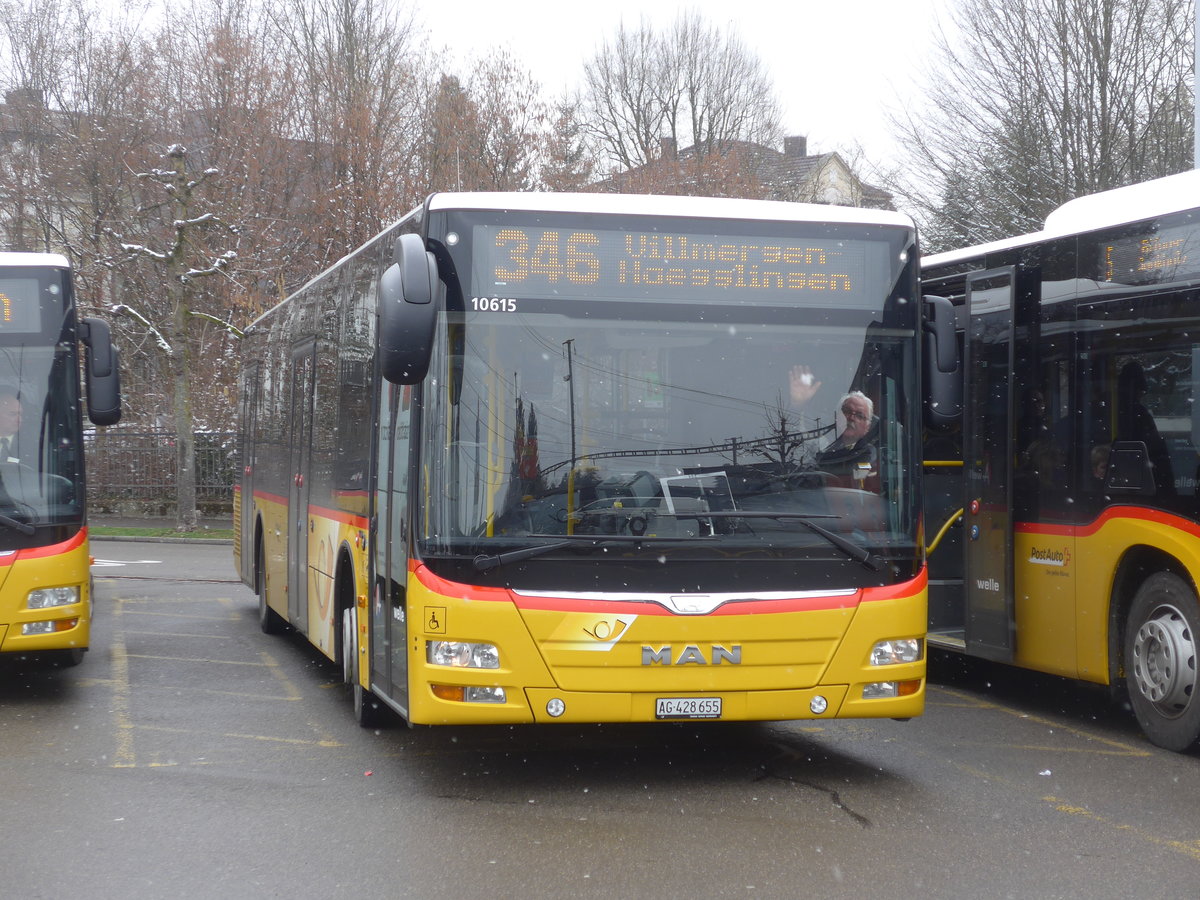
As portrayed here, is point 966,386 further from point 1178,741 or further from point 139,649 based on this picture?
point 139,649

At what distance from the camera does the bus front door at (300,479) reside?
1098cm

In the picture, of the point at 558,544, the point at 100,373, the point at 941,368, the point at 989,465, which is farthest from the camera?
the point at 100,373

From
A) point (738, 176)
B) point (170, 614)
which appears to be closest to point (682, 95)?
point (738, 176)

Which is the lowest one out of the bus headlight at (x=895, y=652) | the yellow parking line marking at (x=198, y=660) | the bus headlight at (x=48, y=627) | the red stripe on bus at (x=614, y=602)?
the yellow parking line marking at (x=198, y=660)

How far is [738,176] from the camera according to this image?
36.6 meters

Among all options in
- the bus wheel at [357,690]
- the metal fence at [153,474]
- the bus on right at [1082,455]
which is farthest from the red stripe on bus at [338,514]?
the metal fence at [153,474]

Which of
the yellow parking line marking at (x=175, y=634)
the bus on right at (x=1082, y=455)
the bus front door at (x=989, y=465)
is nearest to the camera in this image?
the bus on right at (x=1082, y=455)

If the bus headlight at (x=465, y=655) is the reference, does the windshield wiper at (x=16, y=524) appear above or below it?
above

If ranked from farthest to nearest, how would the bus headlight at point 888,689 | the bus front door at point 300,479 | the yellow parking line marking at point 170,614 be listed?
the yellow parking line marking at point 170,614 < the bus front door at point 300,479 < the bus headlight at point 888,689

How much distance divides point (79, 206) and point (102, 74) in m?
3.05

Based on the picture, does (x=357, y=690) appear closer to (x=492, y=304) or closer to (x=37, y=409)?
(x=37, y=409)

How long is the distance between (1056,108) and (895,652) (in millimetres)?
20372

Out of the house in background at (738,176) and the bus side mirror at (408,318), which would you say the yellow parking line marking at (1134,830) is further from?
the house in background at (738,176)

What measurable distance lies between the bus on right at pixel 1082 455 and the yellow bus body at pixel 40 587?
5.48m
